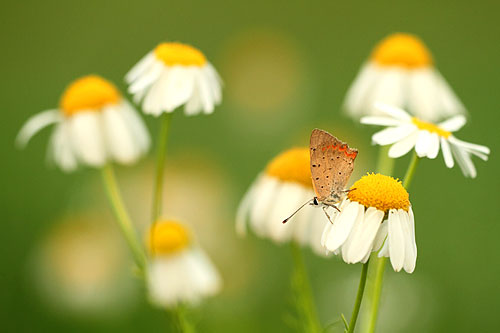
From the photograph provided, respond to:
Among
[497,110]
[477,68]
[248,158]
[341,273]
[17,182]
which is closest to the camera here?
[341,273]

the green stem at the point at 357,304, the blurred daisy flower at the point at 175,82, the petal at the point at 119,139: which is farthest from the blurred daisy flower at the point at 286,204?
the green stem at the point at 357,304

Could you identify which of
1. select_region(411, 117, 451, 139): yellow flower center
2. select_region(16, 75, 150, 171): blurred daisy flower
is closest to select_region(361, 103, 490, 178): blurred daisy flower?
select_region(411, 117, 451, 139): yellow flower center

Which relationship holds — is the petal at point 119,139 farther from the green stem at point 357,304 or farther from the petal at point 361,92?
the green stem at point 357,304

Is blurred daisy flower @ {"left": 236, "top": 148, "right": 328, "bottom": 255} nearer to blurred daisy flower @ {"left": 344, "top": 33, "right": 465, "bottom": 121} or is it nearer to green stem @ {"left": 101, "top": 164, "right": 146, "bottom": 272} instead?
green stem @ {"left": 101, "top": 164, "right": 146, "bottom": 272}

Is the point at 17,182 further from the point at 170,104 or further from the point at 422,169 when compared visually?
the point at 170,104

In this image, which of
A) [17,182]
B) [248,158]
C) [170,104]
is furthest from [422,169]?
[170,104]
